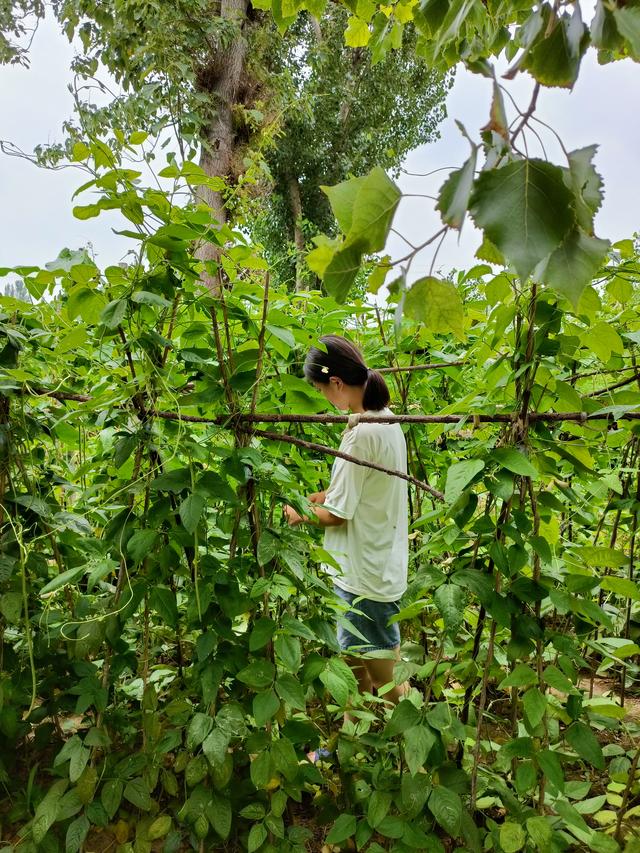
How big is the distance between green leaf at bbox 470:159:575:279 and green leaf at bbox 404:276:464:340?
92mm

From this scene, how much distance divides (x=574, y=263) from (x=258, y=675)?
88cm

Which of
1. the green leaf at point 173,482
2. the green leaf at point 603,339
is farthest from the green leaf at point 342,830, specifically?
the green leaf at point 603,339

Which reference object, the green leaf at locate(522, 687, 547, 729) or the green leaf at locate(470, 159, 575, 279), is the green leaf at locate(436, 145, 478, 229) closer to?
the green leaf at locate(470, 159, 575, 279)

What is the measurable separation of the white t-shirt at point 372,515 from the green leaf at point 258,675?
909mm

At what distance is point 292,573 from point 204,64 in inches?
240

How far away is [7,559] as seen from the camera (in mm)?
1196

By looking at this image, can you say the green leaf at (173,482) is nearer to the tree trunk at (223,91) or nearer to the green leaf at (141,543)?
the green leaf at (141,543)

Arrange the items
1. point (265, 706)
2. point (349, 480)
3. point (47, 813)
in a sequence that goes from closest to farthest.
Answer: point (265, 706)
point (47, 813)
point (349, 480)

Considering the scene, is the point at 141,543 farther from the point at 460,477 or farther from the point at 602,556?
the point at 602,556

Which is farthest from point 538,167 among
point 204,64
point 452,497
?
point 204,64

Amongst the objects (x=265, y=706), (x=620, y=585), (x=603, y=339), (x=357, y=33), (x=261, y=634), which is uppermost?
(x=357, y=33)

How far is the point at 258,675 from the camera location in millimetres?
1022

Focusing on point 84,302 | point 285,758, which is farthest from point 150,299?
point 285,758

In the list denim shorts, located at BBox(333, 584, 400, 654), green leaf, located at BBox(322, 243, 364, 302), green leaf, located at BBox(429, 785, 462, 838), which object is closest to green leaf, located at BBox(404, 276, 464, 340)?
green leaf, located at BBox(322, 243, 364, 302)
